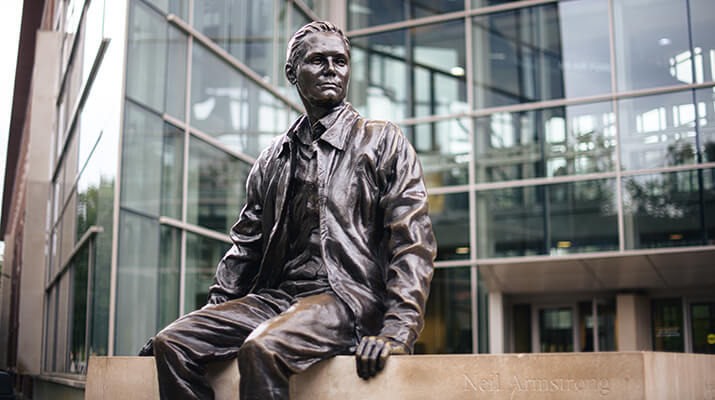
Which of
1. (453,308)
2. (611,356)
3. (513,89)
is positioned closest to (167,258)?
(453,308)

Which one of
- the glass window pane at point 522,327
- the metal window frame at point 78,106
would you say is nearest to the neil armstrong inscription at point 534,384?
the metal window frame at point 78,106

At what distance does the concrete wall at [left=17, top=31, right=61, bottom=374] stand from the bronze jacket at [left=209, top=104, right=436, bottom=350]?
636 inches

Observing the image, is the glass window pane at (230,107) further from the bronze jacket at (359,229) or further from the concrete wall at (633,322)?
the bronze jacket at (359,229)

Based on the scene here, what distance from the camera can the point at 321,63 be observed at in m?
4.16

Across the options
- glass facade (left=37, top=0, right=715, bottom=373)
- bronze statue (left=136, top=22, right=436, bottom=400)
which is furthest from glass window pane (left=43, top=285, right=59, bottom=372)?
bronze statue (left=136, top=22, right=436, bottom=400)

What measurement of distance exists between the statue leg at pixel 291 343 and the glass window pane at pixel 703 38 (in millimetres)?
12546

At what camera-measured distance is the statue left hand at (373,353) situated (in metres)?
3.57

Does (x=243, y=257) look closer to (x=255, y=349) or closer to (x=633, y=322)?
(x=255, y=349)

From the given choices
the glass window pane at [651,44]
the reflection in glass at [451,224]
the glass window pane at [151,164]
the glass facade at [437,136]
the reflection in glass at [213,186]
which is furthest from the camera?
the reflection in glass at [451,224]

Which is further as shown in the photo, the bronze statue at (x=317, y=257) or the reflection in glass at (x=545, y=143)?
the reflection in glass at (x=545, y=143)

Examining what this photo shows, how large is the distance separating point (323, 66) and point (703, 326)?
12.3 m

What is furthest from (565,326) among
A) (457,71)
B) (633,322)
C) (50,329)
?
(50,329)

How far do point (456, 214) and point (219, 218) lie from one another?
4804 millimetres

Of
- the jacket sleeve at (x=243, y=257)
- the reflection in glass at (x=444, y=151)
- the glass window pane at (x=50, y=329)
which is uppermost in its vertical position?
the reflection in glass at (x=444, y=151)
